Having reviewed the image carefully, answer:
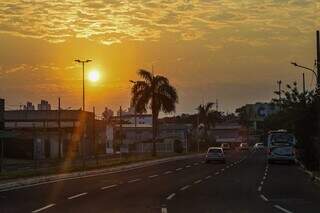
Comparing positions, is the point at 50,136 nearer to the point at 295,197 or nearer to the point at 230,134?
the point at 295,197

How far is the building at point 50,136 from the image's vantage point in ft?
227

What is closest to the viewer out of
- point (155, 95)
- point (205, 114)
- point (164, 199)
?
point (164, 199)

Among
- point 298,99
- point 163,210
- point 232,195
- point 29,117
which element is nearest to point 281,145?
point 298,99

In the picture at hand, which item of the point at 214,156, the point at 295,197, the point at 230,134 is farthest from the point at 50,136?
the point at 230,134

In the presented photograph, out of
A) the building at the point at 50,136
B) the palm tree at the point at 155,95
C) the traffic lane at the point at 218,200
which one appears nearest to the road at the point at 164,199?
the traffic lane at the point at 218,200

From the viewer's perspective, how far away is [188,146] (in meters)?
117

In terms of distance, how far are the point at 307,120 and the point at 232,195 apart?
2672 centimetres

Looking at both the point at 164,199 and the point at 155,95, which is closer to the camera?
the point at 164,199

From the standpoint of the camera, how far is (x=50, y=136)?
83.4 meters

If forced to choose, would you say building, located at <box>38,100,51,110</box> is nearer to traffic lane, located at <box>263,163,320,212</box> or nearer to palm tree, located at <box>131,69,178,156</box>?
palm tree, located at <box>131,69,178,156</box>

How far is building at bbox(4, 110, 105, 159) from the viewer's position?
2724 inches

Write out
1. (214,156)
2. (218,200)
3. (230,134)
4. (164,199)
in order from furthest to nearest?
(230,134) → (214,156) → (164,199) → (218,200)

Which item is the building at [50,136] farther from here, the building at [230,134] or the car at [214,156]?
the building at [230,134]

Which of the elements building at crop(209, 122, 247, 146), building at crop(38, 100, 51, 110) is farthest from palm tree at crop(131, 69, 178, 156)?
building at crop(209, 122, 247, 146)
